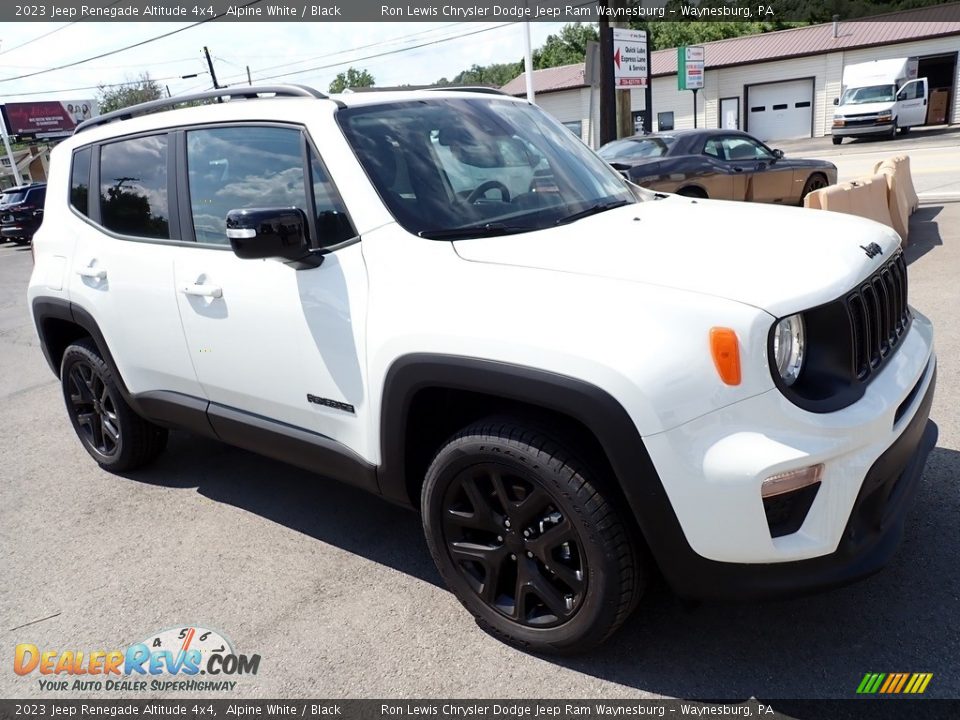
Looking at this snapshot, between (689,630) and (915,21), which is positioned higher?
(915,21)

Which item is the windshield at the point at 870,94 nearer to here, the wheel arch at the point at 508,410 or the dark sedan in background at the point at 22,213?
the dark sedan in background at the point at 22,213

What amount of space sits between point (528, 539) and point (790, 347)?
1032mm

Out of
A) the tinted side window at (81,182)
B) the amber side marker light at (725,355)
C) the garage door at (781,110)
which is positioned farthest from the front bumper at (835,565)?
the garage door at (781,110)

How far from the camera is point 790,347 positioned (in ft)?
7.34

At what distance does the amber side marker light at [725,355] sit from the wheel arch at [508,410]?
0.94 feet

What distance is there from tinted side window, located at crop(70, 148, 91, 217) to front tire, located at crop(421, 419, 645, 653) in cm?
266

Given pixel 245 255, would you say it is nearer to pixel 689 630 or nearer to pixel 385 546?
pixel 385 546

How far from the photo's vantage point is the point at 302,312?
2928mm

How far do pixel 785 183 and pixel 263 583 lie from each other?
1082 centimetres

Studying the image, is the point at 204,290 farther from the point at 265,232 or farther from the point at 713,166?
the point at 713,166

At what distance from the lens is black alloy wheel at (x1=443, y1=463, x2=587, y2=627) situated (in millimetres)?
2500

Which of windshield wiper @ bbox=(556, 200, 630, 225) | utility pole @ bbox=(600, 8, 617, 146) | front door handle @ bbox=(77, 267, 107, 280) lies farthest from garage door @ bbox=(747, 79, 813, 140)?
front door handle @ bbox=(77, 267, 107, 280)

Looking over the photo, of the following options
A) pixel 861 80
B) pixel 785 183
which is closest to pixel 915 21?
pixel 861 80

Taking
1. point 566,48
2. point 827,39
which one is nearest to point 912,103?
point 827,39
